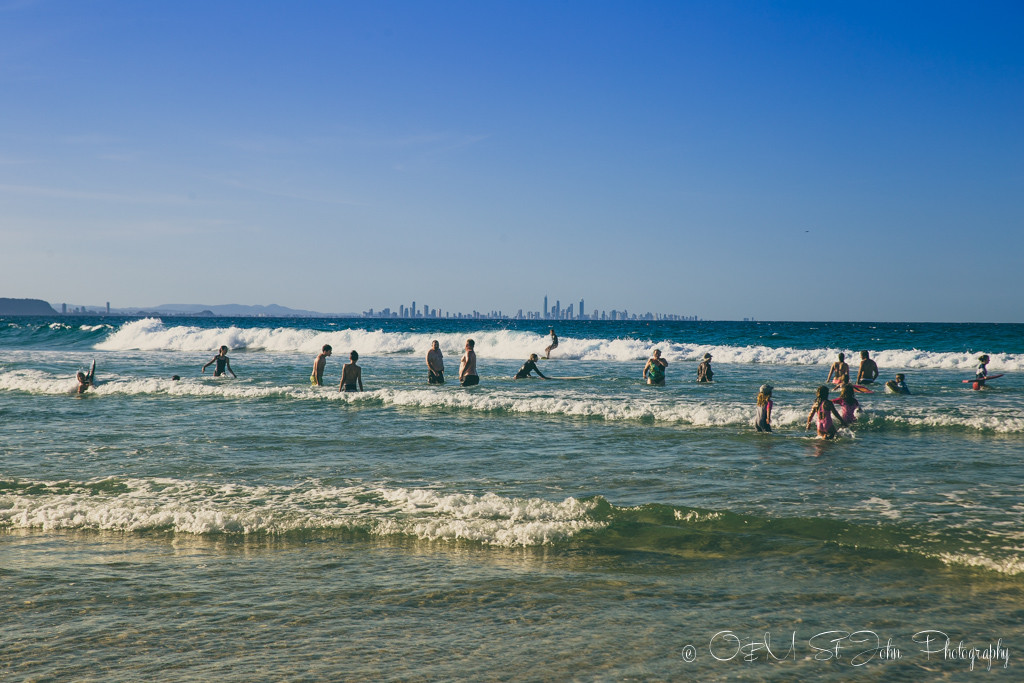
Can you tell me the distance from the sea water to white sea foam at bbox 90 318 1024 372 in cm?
2673

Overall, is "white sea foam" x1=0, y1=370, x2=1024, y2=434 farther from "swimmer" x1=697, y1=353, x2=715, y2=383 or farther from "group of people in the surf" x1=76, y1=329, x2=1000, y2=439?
"swimmer" x1=697, y1=353, x2=715, y2=383

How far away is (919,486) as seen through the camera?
935 cm

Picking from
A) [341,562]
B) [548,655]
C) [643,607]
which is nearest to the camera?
[548,655]

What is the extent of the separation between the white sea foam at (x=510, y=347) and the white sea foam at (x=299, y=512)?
34.8 meters

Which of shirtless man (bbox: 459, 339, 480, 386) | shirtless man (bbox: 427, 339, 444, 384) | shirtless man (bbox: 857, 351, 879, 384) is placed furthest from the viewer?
shirtless man (bbox: 427, 339, 444, 384)

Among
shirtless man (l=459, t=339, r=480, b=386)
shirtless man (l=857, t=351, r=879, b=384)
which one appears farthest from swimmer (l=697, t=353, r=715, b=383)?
shirtless man (l=459, t=339, r=480, b=386)

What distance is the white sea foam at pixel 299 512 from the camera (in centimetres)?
742

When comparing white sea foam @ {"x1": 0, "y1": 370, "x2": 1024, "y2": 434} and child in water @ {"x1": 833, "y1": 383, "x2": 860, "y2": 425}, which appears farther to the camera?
white sea foam @ {"x1": 0, "y1": 370, "x2": 1024, "y2": 434}

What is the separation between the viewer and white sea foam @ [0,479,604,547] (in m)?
7.42

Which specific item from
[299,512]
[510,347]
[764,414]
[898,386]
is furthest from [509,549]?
[510,347]

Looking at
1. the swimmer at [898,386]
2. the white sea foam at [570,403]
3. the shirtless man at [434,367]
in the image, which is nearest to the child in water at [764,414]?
the white sea foam at [570,403]

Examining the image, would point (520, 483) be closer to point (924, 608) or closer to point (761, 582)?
point (761, 582)

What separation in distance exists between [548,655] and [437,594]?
140 cm

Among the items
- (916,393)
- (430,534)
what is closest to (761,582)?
(430,534)
